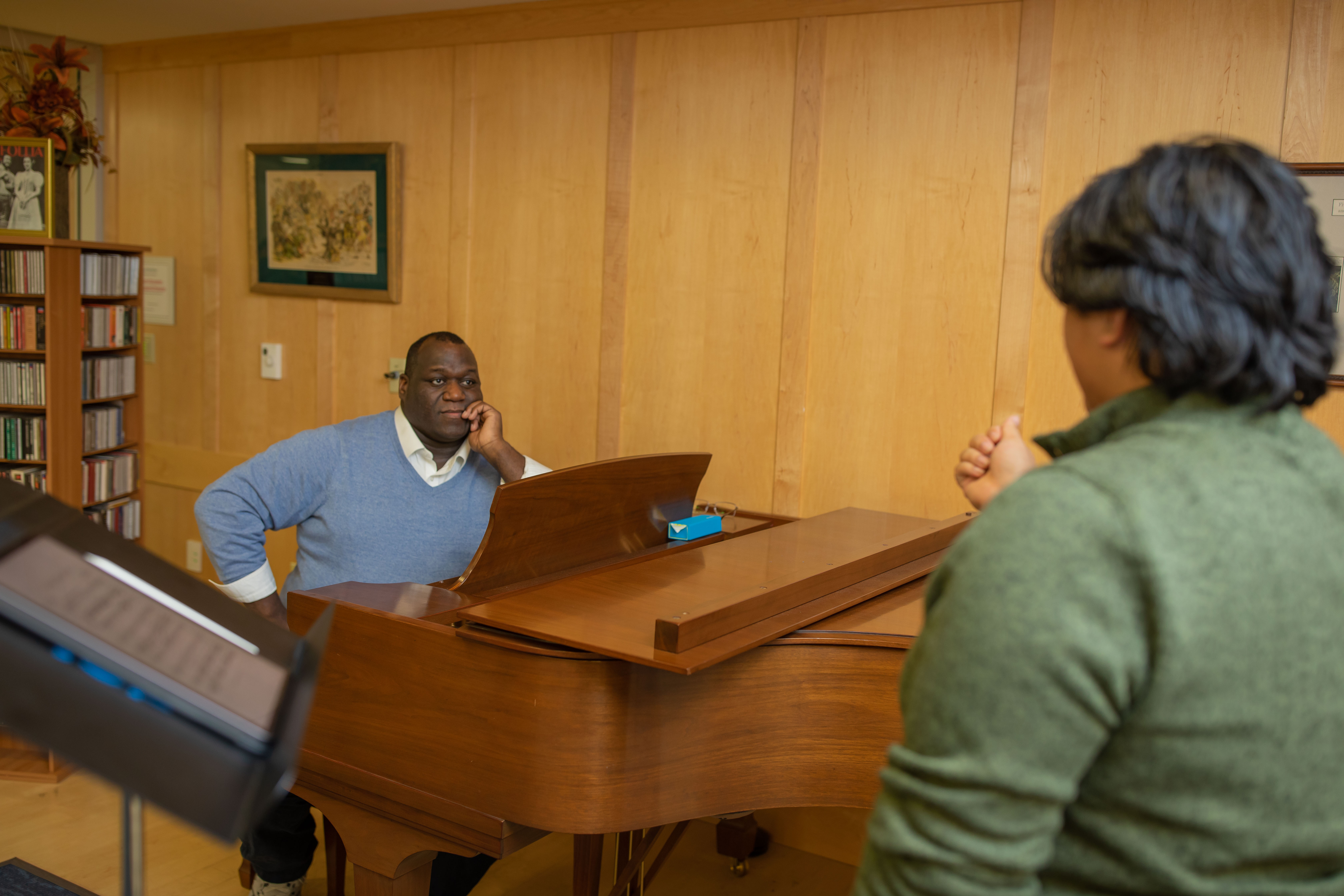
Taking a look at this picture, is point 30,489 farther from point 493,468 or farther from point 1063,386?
point 1063,386

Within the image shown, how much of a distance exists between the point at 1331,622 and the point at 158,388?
188 inches

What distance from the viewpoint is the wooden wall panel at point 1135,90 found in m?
2.65

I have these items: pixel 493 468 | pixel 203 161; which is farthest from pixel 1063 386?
pixel 203 161

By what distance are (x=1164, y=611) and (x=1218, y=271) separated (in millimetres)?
252

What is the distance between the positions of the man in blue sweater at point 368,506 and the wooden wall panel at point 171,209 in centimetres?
223

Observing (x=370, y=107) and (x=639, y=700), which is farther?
(x=370, y=107)

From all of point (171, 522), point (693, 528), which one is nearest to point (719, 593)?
point (693, 528)

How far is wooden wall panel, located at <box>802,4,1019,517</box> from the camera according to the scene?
299 centimetres

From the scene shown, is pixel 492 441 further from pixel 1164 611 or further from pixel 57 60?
pixel 1164 611

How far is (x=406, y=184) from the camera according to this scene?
4004 millimetres

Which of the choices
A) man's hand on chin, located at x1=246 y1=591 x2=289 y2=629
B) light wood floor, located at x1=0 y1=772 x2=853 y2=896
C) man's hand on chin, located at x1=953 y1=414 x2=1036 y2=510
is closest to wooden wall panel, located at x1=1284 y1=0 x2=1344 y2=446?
man's hand on chin, located at x1=953 y1=414 x2=1036 y2=510

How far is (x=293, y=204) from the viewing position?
4227 mm

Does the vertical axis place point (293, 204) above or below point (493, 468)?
above

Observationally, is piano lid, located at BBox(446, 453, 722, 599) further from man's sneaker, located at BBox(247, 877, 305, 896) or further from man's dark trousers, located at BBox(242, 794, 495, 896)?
man's sneaker, located at BBox(247, 877, 305, 896)
